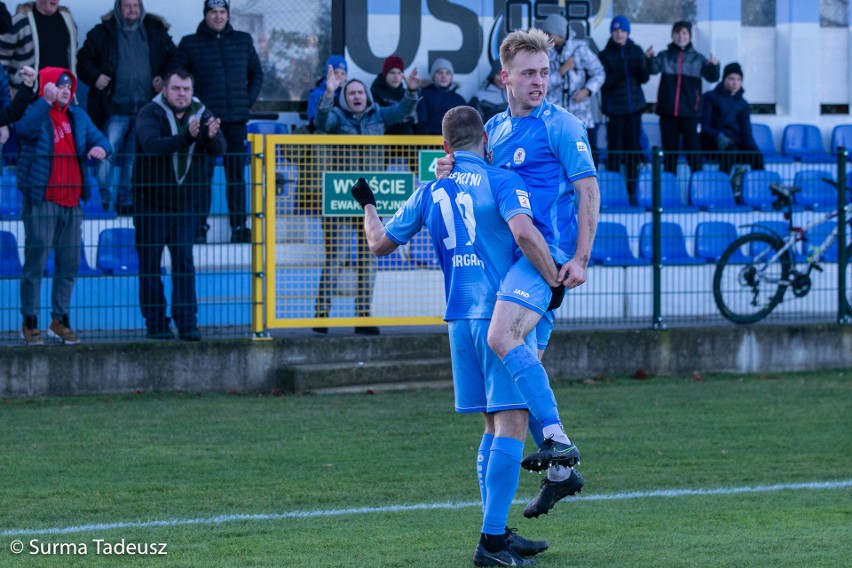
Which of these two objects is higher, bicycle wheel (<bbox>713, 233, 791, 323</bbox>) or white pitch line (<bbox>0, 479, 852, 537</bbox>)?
bicycle wheel (<bbox>713, 233, 791, 323</bbox>)

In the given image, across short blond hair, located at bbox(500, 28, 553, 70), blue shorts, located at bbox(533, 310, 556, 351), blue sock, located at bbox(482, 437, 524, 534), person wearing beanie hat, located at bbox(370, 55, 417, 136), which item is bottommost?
blue sock, located at bbox(482, 437, 524, 534)

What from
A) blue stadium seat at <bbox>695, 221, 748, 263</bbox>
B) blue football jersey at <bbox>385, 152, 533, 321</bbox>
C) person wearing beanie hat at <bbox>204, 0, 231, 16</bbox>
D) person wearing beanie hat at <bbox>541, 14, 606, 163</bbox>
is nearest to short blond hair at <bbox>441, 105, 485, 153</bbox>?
blue football jersey at <bbox>385, 152, 533, 321</bbox>

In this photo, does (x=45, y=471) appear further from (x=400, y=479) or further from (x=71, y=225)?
(x=71, y=225)

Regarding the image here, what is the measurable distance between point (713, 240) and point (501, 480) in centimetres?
808

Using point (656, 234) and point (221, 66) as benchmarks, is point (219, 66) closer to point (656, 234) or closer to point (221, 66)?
point (221, 66)

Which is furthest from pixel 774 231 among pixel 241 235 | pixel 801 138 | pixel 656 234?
pixel 241 235

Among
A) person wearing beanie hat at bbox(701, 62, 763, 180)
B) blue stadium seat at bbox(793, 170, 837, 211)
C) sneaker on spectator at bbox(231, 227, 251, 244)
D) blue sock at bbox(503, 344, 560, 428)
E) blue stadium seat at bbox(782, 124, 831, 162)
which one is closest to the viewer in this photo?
blue sock at bbox(503, 344, 560, 428)

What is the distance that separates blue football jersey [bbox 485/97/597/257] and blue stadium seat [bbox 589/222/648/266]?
7.07 meters

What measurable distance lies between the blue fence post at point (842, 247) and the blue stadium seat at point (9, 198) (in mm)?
7624

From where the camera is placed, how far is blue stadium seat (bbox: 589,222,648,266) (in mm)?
13289

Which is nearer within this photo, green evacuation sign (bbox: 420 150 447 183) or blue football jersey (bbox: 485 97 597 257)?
blue football jersey (bbox: 485 97 597 257)

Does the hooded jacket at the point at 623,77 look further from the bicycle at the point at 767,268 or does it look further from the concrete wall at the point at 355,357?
the concrete wall at the point at 355,357

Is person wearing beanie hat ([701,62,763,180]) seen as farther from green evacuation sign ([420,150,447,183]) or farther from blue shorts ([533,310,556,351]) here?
blue shorts ([533,310,556,351])

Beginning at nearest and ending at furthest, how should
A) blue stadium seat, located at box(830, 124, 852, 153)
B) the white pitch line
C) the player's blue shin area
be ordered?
1. the player's blue shin area
2. the white pitch line
3. blue stadium seat, located at box(830, 124, 852, 153)
